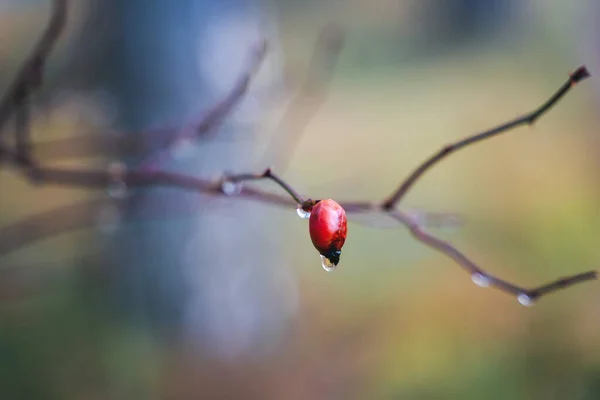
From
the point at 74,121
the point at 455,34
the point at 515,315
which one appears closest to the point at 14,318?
the point at 74,121

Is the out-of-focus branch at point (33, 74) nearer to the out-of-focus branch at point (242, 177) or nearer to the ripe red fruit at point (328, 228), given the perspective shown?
the out-of-focus branch at point (242, 177)

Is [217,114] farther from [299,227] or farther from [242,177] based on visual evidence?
[299,227]

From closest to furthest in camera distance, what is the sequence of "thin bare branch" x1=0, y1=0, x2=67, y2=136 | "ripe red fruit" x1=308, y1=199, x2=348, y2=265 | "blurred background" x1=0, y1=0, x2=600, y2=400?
"ripe red fruit" x1=308, y1=199, x2=348, y2=265 < "thin bare branch" x1=0, y1=0, x2=67, y2=136 < "blurred background" x1=0, y1=0, x2=600, y2=400

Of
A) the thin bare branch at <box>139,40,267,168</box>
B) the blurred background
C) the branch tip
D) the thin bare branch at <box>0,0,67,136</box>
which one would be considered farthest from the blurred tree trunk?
the branch tip

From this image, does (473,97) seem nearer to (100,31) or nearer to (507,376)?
(507,376)

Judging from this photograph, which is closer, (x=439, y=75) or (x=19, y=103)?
(x=19, y=103)

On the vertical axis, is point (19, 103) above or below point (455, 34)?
below

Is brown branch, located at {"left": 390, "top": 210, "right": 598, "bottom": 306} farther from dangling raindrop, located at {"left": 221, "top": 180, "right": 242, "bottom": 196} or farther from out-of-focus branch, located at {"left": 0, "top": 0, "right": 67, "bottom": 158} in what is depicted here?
out-of-focus branch, located at {"left": 0, "top": 0, "right": 67, "bottom": 158}
